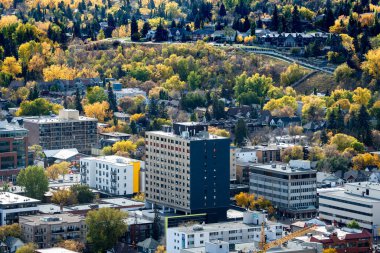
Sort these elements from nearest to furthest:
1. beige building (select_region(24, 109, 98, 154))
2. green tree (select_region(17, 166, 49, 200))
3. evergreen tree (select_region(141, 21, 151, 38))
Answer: green tree (select_region(17, 166, 49, 200)) < beige building (select_region(24, 109, 98, 154)) < evergreen tree (select_region(141, 21, 151, 38))

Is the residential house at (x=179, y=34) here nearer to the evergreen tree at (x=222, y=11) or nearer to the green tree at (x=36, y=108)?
the evergreen tree at (x=222, y=11)

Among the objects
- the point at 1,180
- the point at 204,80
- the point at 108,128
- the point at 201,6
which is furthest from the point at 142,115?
the point at 201,6

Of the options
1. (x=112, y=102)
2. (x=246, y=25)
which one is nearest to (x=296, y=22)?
(x=246, y=25)

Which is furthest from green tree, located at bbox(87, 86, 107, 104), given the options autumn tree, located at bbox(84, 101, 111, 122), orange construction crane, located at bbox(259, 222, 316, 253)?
orange construction crane, located at bbox(259, 222, 316, 253)

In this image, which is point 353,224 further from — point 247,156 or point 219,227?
point 247,156

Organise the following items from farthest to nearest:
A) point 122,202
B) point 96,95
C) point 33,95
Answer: point 96,95 → point 33,95 → point 122,202

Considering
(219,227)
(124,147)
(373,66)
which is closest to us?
(219,227)

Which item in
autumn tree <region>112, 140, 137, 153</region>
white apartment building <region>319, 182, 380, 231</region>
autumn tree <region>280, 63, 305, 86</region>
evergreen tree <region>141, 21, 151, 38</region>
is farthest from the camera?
evergreen tree <region>141, 21, 151, 38</region>

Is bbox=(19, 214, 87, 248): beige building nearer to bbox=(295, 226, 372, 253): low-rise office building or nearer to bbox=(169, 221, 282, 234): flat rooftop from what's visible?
bbox=(169, 221, 282, 234): flat rooftop
